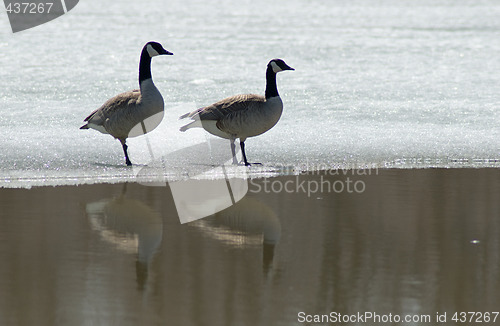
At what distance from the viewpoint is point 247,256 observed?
459 centimetres

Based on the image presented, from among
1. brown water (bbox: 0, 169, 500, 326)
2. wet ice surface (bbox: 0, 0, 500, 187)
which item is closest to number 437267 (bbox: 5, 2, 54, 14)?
wet ice surface (bbox: 0, 0, 500, 187)

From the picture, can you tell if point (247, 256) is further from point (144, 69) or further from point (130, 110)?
point (144, 69)

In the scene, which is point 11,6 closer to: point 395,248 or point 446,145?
point 446,145

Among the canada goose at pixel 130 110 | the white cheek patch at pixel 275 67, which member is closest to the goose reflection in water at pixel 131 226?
the canada goose at pixel 130 110

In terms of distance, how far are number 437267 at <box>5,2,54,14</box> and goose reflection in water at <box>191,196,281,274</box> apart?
44.4ft

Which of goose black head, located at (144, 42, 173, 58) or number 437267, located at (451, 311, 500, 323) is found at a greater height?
goose black head, located at (144, 42, 173, 58)

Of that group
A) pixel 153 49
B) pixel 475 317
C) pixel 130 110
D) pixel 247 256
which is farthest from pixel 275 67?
pixel 475 317

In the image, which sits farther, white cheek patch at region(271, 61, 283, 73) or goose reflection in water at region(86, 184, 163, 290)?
white cheek patch at region(271, 61, 283, 73)

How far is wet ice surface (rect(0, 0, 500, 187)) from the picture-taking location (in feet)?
26.3

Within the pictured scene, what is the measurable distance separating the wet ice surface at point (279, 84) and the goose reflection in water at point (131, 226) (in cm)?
113

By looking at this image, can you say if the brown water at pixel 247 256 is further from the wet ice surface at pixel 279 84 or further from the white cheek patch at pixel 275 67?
the white cheek patch at pixel 275 67

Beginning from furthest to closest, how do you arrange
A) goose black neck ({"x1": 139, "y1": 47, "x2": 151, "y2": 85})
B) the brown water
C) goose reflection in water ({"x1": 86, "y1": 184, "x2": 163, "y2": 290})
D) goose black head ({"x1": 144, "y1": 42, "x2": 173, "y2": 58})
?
1. goose black head ({"x1": 144, "y1": 42, "x2": 173, "y2": 58})
2. goose black neck ({"x1": 139, "y1": 47, "x2": 151, "y2": 85})
3. goose reflection in water ({"x1": 86, "y1": 184, "x2": 163, "y2": 290})
4. the brown water

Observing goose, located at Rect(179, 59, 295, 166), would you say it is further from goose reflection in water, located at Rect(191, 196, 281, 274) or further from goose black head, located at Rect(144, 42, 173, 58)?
goose reflection in water, located at Rect(191, 196, 281, 274)

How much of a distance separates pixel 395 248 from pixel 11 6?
620 inches
